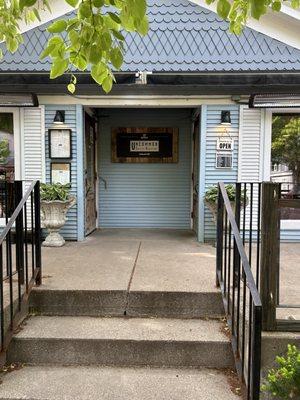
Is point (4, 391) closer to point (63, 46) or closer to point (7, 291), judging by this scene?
point (7, 291)

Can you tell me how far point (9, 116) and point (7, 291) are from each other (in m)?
3.28

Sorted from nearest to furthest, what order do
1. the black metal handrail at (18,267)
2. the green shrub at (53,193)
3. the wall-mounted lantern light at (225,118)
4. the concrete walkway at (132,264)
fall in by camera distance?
the black metal handrail at (18,267)
the concrete walkway at (132,264)
the green shrub at (53,193)
the wall-mounted lantern light at (225,118)

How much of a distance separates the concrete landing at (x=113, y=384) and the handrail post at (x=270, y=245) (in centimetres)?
66

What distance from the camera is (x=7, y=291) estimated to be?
3.32 m

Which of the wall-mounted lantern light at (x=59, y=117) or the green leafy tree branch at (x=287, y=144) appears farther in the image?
the green leafy tree branch at (x=287, y=144)

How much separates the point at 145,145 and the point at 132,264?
122 inches

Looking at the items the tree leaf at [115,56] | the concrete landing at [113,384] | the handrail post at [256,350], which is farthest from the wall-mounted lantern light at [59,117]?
the handrail post at [256,350]

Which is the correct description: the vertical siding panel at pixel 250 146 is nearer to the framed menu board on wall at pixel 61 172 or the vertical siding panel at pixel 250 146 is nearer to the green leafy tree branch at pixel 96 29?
the framed menu board on wall at pixel 61 172

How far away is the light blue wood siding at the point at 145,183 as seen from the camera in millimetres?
6812

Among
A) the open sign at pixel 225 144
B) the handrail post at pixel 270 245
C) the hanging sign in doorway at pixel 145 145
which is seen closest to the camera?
the handrail post at pixel 270 245

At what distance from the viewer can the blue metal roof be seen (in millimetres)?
5336

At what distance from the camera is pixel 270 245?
2.63m

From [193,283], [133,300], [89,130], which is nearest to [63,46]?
[133,300]

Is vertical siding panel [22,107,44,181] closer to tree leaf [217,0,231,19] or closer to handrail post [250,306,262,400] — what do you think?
tree leaf [217,0,231,19]
